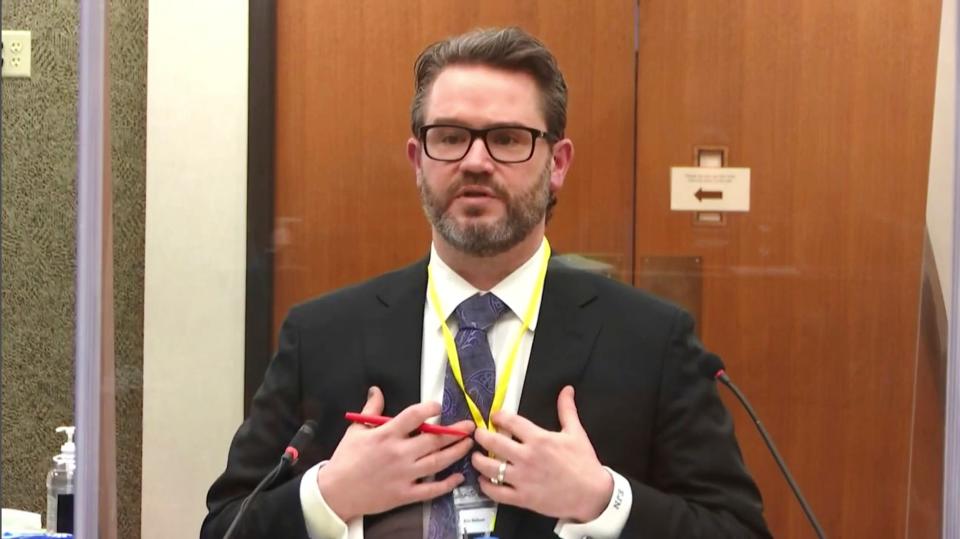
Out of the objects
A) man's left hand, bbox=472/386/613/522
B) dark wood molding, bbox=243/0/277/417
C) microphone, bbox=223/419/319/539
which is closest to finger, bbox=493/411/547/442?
man's left hand, bbox=472/386/613/522

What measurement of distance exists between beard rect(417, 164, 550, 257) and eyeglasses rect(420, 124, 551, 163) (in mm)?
34

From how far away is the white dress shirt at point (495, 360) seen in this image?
1.15 meters

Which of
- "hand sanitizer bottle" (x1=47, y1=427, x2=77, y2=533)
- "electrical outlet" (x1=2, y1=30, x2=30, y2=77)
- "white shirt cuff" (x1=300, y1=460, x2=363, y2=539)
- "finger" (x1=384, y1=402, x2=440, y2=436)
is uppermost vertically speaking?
"electrical outlet" (x1=2, y1=30, x2=30, y2=77)

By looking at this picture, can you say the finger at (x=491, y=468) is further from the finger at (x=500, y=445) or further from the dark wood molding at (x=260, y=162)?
the dark wood molding at (x=260, y=162)

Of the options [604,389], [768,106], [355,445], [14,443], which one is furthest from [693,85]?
[14,443]

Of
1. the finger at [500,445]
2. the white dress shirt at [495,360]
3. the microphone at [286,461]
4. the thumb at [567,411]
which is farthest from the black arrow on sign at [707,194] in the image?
the microphone at [286,461]

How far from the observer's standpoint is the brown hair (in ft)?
3.99

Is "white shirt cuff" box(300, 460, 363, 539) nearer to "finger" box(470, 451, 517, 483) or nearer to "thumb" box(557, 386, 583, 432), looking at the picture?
"finger" box(470, 451, 517, 483)

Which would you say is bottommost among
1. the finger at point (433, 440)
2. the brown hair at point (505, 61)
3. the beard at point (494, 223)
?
the finger at point (433, 440)

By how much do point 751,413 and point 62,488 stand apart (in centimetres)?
106

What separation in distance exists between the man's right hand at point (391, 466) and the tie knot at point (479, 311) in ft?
0.43

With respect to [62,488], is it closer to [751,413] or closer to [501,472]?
[501,472]

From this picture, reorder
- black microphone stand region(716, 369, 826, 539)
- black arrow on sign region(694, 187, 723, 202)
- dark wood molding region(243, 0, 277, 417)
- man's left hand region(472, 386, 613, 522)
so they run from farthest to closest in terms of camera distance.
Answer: black arrow on sign region(694, 187, 723, 202)
dark wood molding region(243, 0, 277, 417)
black microphone stand region(716, 369, 826, 539)
man's left hand region(472, 386, 613, 522)

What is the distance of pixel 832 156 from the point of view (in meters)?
1.57
